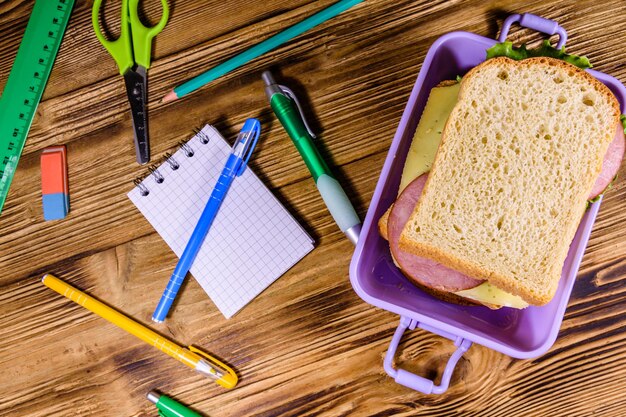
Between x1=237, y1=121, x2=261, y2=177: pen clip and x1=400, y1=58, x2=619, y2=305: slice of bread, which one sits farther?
x1=237, y1=121, x2=261, y2=177: pen clip

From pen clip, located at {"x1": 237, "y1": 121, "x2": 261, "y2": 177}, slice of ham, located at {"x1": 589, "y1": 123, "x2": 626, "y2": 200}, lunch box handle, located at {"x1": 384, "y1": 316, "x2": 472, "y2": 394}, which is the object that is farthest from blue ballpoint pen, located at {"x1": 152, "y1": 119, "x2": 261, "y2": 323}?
slice of ham, located at {"x1": 589, "y1": 123, "x2": 626, "y2": 200}

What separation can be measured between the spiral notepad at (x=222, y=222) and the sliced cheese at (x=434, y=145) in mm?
198

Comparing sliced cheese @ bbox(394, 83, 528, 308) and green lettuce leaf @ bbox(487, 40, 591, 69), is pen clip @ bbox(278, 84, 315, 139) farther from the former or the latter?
green lettuce leaf @ bbox(487, 40, 591, 69)

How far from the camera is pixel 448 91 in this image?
732 millimetres

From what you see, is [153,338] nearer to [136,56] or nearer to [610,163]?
[136,56]

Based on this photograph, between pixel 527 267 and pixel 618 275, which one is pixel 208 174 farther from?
pixel 618 275

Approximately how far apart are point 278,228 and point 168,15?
39 centimetres

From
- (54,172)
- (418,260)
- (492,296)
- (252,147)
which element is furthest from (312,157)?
(54,172)

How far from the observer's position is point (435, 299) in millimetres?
770

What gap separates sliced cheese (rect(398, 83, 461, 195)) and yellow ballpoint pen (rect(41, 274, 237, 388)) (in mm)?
395

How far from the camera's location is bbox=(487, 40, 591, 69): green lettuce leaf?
0.69 meters

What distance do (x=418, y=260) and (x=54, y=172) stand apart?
Answer: 59 cm

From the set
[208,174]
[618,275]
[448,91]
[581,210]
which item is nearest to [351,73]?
[448,91]

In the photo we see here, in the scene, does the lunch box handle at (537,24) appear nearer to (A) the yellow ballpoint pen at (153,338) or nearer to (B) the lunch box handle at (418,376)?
(B) the lunch box handle at (418,376)
